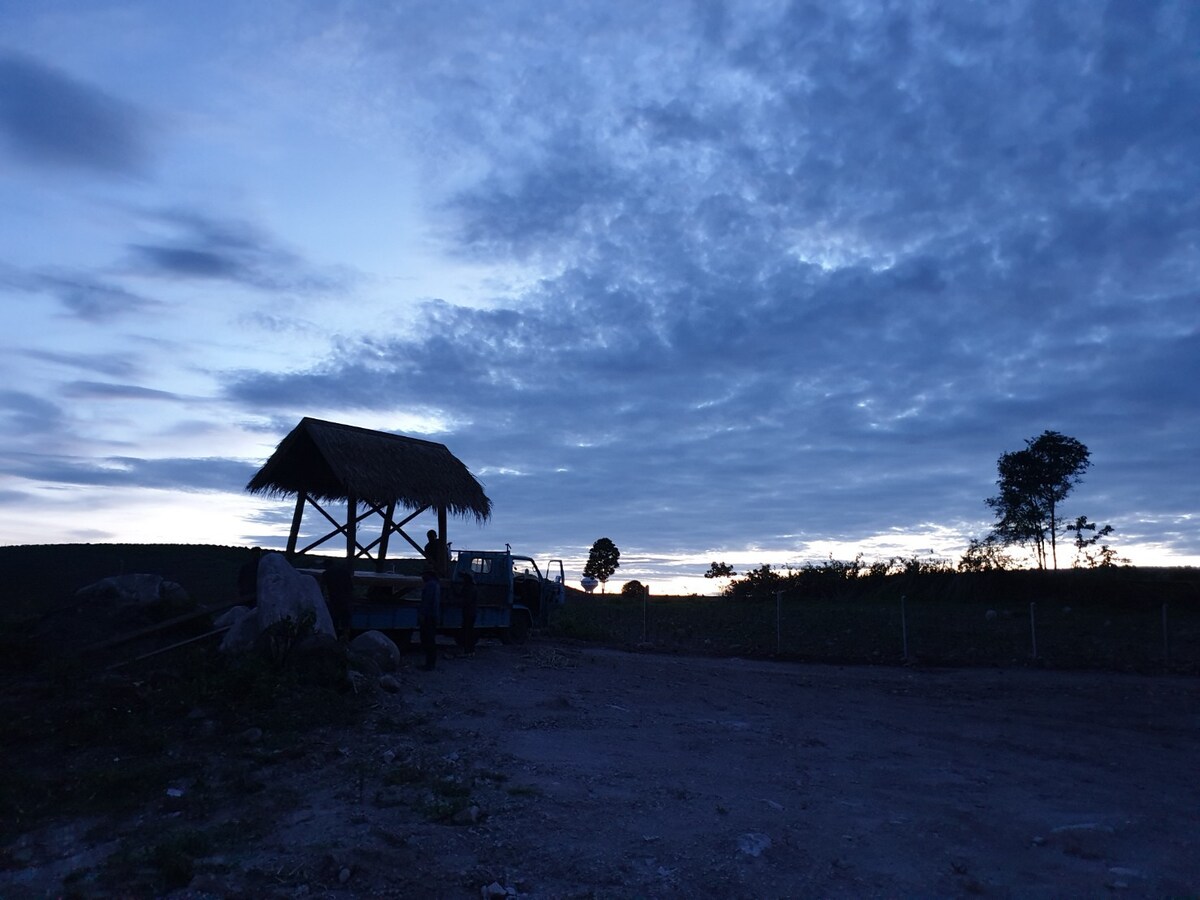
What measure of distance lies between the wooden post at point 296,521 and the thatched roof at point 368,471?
0.66 ft

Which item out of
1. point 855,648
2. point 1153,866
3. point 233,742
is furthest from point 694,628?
point 1153,866

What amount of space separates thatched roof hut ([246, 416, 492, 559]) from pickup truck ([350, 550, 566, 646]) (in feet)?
3.67

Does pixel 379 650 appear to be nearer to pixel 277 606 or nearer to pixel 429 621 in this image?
pixel 429 621

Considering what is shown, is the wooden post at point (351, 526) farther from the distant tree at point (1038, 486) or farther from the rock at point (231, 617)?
the distant tree at point (1038, 486)

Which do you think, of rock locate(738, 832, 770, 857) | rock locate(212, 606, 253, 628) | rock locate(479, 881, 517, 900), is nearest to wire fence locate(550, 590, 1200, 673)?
rock locate(212, 606, 253, 628)

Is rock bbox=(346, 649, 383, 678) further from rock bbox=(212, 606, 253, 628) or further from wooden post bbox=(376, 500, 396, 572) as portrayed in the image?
wooden post bbox=(376, 500, 396, 572)

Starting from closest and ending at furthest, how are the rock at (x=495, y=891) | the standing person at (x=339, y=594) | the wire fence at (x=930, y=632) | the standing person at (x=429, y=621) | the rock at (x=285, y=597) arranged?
the rock at (x=495, y=891), the rock at (x=285, y=597), the standing person at (x=429, y=621), the standing person at (x=339, y=594), the wire fence at (x=930, y=632)

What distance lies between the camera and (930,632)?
26844 mm

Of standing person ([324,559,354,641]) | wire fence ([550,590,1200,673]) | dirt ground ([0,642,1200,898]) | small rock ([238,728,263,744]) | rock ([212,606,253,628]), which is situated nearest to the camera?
dirt ground ([0,642,1200,898])

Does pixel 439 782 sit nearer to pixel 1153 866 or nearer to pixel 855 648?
pixel 1153 866

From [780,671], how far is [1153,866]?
13720mm

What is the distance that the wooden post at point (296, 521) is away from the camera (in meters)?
19.1

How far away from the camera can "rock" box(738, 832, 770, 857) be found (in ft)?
23.7

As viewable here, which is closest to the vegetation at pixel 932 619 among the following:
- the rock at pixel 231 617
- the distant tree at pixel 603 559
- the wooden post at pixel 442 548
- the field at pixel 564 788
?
the field at pixel 564 788
